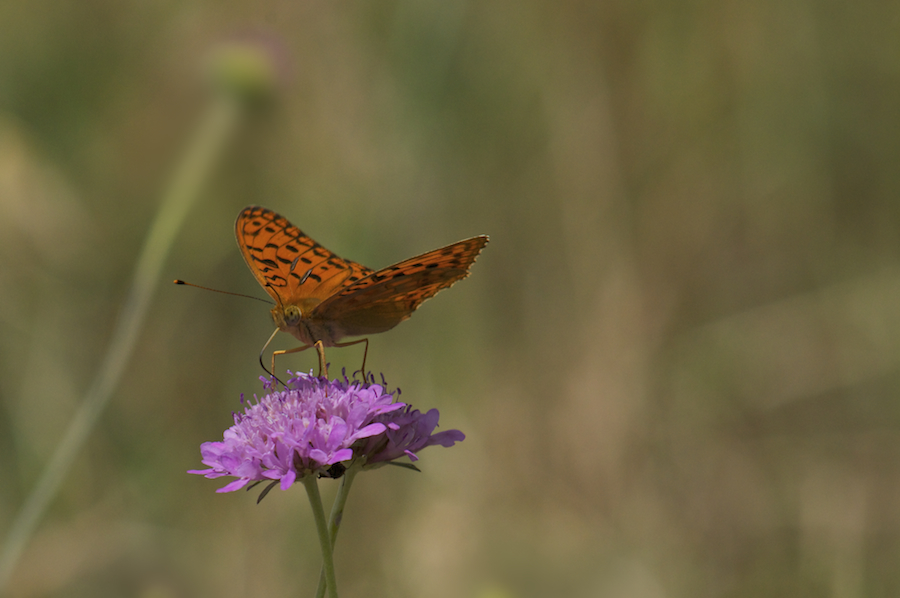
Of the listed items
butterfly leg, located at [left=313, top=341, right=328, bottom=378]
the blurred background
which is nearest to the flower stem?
butterfly leg, located at [left=313, top=341, right=328, bottom=378]

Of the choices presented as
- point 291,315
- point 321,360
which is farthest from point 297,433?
point 291,315

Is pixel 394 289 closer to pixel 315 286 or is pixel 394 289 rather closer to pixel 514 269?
pixel 315 286

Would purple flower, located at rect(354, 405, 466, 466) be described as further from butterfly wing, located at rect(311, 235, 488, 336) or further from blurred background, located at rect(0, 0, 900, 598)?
blurred background, located at rect(0, 0, 900, 598)

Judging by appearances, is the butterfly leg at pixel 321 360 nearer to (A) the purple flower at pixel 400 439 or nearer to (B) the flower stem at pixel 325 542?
(A) the purple flower at pixel 400 439

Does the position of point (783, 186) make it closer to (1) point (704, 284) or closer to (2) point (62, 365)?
(1) point (704, 284)

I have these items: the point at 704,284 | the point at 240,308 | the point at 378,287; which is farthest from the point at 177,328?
the point at 704,284

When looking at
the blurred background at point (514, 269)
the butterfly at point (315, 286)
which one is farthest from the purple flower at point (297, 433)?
the blurred background at point (514, 269)

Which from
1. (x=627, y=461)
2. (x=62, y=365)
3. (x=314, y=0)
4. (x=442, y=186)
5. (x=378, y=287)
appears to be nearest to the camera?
(x=378, y=287)
